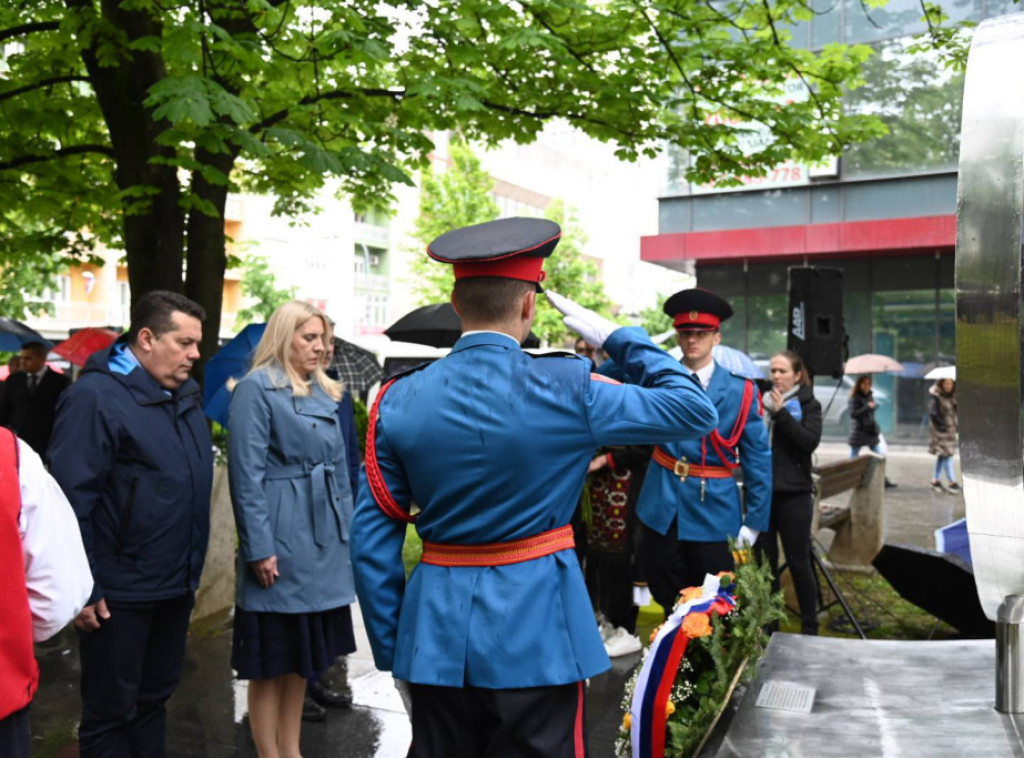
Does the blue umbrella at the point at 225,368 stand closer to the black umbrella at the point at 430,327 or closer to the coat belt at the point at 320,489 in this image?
the coat belt at the point at 320,489

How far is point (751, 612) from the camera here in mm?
3416

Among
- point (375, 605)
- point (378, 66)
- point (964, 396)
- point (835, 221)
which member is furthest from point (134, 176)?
point (835, 221)

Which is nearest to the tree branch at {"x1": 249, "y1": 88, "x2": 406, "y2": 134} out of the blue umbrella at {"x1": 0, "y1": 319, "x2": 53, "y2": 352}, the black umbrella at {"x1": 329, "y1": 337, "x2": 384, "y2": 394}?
the black umbrella at {"x1": 329, "y1": 337, "x2": 384, "y2": 394}

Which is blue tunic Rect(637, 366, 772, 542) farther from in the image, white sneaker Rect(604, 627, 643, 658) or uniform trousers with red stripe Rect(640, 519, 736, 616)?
white sneaker Rect(604, 627, 643, 658)

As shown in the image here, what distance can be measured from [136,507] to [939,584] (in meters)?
4.62

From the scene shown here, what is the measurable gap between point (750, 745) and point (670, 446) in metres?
2.40

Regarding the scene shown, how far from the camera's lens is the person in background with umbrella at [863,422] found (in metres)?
15.5

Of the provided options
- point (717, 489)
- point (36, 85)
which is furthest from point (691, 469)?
point (36, 85)

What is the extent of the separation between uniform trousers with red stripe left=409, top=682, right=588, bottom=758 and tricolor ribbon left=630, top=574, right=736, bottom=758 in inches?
21.5

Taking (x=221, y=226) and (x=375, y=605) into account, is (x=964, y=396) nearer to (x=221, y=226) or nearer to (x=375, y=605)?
(x=375, y=605)

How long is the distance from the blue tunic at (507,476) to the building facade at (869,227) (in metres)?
20.2

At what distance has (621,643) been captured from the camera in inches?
241

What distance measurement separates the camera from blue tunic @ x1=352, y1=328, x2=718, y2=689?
243 centimetres

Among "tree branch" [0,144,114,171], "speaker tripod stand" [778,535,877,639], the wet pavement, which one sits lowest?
the wet pavement
